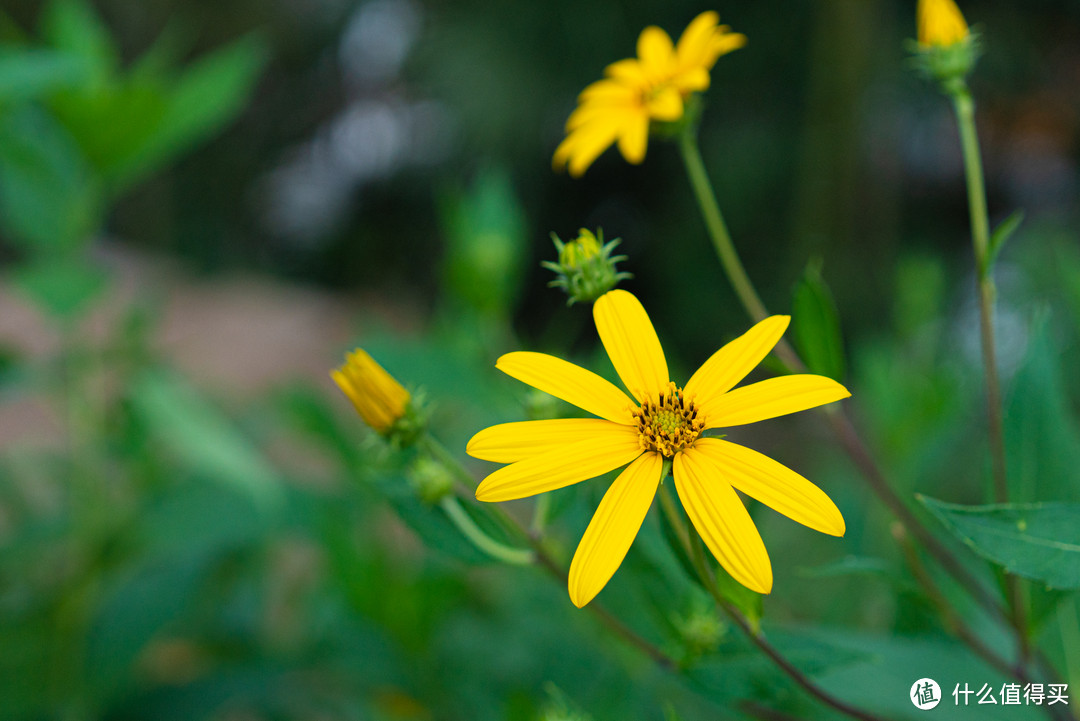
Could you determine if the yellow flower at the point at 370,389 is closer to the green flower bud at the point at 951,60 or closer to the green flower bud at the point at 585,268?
the green flower bud at the point at 585,268

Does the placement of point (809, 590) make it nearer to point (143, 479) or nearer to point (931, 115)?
point (143, 479)

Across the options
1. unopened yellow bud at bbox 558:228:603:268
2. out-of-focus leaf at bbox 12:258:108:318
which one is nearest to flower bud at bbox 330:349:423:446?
unopened yellow bud at bbox 558:228:603:268

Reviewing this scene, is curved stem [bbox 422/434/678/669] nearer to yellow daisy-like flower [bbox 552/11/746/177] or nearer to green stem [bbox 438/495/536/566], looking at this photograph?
green stem [bbox 438/495/536/566]

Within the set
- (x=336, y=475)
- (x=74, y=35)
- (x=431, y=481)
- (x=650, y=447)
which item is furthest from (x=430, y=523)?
(x=336, y=475)

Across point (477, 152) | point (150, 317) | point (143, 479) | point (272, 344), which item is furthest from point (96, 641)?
point (477, 152)

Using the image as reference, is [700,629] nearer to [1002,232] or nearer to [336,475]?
[1002,232]

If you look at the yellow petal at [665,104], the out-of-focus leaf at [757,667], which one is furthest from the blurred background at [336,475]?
the yellow petal at [665,104]

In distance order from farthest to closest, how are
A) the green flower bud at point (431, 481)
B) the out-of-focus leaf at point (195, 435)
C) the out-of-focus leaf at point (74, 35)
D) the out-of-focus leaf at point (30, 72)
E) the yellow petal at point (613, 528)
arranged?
the out-of-focus leaf at point (74, 35) → the out-of-focus leaf at point (195, 435) → the out-of-focus leaf at point (30, 72) → the green flower bud at point (431, 481) → the yellow petal at point (613, 528)
